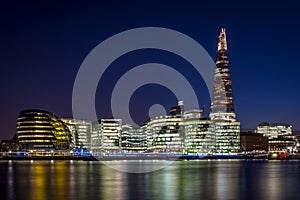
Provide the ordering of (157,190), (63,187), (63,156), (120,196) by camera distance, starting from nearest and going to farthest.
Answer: (120,196) → (157,190) → (63,187) → (63,156)

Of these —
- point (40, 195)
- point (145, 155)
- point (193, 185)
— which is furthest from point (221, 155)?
point (40, 195)

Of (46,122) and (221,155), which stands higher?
(46,122)

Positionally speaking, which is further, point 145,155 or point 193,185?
point 145,155

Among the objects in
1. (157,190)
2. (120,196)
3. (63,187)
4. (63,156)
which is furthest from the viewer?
(63,156)

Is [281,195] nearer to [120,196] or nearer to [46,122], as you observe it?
[120,196]

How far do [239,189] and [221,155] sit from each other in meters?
151

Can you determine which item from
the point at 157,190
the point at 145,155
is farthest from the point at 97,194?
the point at 145,155

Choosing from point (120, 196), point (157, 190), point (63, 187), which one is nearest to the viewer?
point (120, 196)

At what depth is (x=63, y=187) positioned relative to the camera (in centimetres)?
4781

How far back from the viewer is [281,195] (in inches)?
1614

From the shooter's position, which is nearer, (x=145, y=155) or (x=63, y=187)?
(x=63, y=187)

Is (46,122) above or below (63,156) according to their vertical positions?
above

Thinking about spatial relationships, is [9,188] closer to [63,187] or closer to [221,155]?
[63,187]

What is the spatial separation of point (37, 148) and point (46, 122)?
10.9 meters
